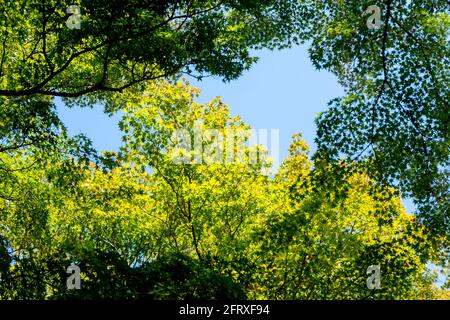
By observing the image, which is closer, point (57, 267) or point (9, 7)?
point (9, 7)

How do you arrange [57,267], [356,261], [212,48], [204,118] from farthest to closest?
[204,118]
[356,261]
[212,48]
[57,267]

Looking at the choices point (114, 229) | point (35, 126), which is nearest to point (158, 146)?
point (114, 229)

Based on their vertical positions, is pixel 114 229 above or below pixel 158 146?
below

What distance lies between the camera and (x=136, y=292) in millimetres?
12016

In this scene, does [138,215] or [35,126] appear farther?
[138,215]

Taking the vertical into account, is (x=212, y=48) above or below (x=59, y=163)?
above

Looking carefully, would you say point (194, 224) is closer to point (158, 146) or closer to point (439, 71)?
point (158, 146)

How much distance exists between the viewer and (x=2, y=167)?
1706cm

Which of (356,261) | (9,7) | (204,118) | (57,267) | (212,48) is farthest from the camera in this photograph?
(204,118)

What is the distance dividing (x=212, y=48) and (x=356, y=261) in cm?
811

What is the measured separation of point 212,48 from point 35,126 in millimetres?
5810
